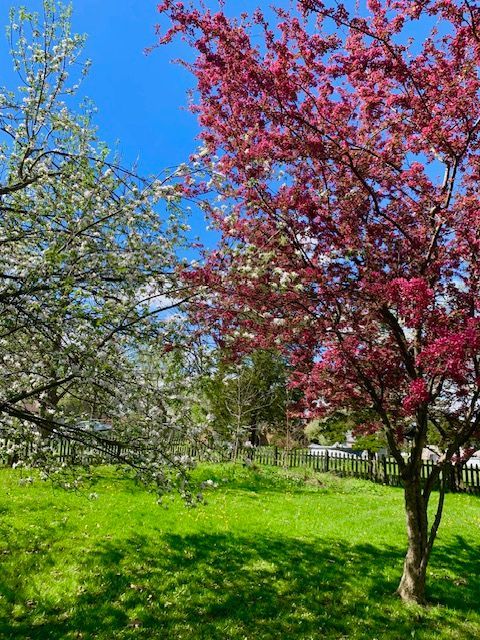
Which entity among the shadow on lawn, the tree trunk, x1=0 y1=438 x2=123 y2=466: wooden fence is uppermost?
x1=0 y1=438 x2=123 y2=466: wooden fence

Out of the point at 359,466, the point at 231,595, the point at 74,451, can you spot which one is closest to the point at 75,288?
the point at 74,451

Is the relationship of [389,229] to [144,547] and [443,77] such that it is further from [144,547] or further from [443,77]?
[144,547]

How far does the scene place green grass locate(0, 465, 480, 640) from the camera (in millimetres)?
5465

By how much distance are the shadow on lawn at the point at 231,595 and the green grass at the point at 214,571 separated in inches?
0.8

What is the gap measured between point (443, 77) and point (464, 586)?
711 centimetres

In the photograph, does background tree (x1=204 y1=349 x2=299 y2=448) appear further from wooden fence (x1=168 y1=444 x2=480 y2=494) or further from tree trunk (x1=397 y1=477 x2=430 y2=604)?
tree trunk (x1=397 y1=477 x2=430 y2=604)

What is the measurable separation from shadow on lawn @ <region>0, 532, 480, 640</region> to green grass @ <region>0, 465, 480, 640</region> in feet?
0.06

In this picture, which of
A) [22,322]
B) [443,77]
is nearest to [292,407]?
[22,322]

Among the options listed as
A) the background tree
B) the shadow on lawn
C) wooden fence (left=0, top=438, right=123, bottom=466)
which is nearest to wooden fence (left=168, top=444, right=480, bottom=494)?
the background tree

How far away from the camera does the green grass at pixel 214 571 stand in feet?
17.9

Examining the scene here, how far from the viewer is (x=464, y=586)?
23.1 feet

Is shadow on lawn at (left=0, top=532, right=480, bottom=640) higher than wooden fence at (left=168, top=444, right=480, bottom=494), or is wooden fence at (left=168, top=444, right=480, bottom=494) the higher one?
wooden fence at (left=168, top=444, right=480, bottom=494)

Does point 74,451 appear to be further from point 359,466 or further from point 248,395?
point 248,395

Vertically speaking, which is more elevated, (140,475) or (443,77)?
(443,77)
